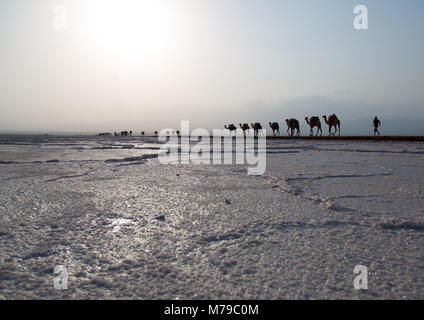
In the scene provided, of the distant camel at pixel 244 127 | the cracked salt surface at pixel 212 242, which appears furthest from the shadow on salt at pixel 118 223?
the distant camel at pixel 244 127

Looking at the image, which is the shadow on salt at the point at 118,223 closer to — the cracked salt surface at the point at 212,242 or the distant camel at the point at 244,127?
the cracked salt surface at the point at 212,242

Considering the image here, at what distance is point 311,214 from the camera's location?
2064 millimetres

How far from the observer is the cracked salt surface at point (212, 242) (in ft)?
3.65

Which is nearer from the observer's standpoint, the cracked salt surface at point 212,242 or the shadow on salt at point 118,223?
the cracked salt surface at point 212,242

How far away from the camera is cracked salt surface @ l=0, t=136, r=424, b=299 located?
43.8 inches

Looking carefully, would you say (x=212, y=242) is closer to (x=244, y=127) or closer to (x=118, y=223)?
(x=118, y=223)

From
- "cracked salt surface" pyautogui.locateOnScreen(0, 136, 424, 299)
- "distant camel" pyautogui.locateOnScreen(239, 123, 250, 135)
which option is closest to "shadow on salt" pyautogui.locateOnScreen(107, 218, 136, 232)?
"cracked salt surface" pyautogui.locateOnScreen(0, 136, 424, 299)

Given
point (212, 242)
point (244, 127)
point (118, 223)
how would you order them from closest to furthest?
1. point (212, 242)
2. point (118, 223)
3. point (244, 127)

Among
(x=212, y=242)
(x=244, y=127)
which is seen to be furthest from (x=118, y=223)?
(x=244, y=127)

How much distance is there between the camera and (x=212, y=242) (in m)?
1.57

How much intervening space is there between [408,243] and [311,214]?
645 mm

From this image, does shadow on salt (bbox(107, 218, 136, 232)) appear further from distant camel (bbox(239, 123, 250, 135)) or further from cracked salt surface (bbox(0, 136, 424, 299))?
distant camel (bbox(239, 123, 250, 135))
